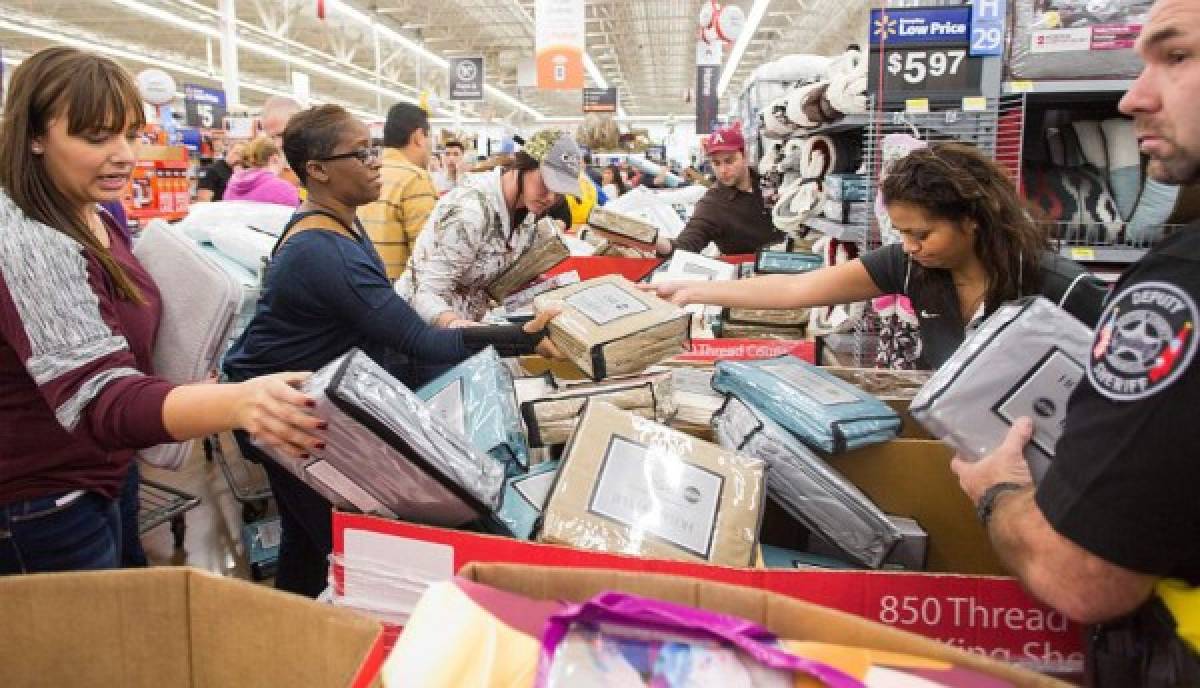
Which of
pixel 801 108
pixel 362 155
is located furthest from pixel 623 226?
pixel 362 155

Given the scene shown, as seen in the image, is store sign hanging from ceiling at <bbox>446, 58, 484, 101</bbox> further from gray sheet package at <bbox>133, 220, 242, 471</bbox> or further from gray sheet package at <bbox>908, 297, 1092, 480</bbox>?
gray sheet package at <bbox>908, 297, 1092, 480</bbox>

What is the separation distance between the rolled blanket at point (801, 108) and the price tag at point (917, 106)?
755 mm

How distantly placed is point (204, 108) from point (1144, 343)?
16165 millimetres

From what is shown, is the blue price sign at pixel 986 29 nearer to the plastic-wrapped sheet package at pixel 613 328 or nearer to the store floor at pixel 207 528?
the plastic-wrapped sheet package at pixel 613 328

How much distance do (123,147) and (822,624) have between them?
158 cm

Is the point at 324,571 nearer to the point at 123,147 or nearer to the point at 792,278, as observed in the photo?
the point at 123,147

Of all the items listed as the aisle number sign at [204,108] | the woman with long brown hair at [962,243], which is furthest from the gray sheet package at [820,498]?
the aisle number sign at [204,108]

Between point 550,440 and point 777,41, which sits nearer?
point 550,440

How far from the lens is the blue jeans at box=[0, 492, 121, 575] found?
1.50 metres

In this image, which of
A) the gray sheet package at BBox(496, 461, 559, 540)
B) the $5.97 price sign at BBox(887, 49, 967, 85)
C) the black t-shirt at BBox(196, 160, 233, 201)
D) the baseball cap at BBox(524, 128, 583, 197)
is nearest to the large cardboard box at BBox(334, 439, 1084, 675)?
the gray sheet package at BBox(496, 461, 559, 540)

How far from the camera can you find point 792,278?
255 cm

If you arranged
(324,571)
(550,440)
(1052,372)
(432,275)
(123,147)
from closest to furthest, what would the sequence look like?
1. (1052,372)
2. (123,147)
3. (550,440)
4. (324,571)
5. (432,275)

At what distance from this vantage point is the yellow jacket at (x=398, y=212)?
13.4ft

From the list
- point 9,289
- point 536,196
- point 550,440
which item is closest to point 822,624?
point 550,440
